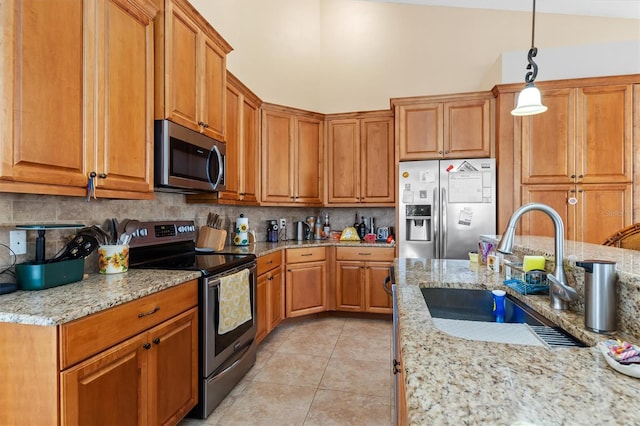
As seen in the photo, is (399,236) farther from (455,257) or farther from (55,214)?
(55,214)

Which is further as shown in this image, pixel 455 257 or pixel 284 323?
pixel 284 323

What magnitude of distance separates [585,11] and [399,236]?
3.28 m

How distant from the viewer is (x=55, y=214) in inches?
65.7

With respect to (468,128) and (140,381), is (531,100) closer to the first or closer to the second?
(468,128)

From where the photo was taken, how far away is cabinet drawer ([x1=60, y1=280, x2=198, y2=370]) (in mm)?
1131

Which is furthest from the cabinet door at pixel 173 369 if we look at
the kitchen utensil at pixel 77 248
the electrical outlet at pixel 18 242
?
the electrical outlet at pixel 18 242

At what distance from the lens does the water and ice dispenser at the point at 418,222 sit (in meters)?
3.50

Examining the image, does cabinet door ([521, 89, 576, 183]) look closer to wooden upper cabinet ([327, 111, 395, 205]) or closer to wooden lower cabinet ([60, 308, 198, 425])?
wooden upper cabinet ([327, 111, 395, 205])

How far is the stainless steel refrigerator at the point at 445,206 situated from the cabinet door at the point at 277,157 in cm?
127

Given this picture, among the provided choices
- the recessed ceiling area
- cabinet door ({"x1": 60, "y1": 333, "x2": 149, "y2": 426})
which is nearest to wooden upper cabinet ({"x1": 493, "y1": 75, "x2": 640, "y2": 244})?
the recessed ceiling area

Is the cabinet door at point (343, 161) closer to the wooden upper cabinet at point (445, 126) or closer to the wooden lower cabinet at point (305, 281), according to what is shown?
the wooden upper cabinet at point (445, 126)

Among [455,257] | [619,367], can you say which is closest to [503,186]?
[455,257]

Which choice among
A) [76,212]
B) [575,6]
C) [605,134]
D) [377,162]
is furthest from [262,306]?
[575,6]

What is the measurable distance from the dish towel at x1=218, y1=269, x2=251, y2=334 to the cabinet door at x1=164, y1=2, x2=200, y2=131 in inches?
41.5
